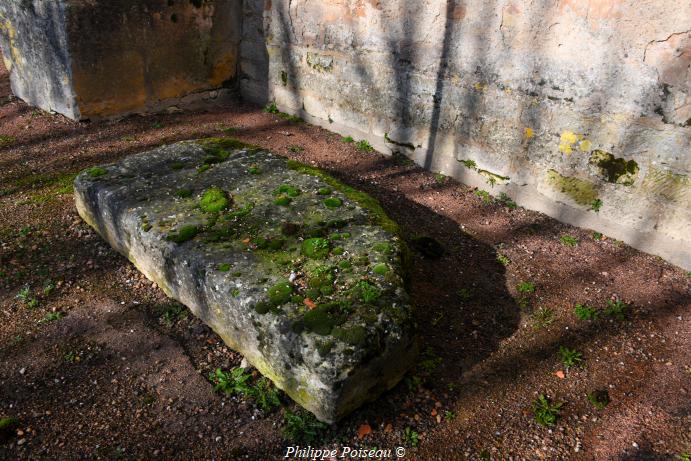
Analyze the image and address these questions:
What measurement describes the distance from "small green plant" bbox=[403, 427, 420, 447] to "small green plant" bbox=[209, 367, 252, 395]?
0.91m

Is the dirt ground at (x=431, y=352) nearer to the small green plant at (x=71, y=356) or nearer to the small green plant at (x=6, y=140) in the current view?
the small green plant at (x=71, y=356)

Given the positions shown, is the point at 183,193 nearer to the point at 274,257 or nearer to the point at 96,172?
the point at 96,172

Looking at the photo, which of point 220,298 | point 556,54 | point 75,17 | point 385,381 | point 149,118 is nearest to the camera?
point 385,381

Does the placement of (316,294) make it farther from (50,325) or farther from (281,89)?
(281,89)

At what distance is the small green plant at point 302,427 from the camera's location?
8.78 feet

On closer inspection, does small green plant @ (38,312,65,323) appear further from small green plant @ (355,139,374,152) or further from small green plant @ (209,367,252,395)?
small green plant @ (355,139,374,152)

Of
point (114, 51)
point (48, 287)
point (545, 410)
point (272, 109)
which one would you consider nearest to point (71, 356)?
point (48, 287)

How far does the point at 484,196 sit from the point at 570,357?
224 centimetres

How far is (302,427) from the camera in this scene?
271 centimetres

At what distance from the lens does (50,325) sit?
338 cm

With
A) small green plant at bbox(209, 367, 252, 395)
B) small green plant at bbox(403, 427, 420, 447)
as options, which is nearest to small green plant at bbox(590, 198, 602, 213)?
small green plant at bbox(403, 427, 420, 447)

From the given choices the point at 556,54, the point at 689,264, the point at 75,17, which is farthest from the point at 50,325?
the point at 689,264

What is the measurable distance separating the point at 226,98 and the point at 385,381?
5.88 m

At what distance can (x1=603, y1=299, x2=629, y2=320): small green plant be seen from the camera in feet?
11.8
